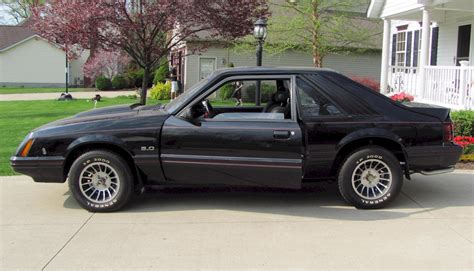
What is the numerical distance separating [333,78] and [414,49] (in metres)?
12.7

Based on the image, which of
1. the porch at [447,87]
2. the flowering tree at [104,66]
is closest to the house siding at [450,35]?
the porch at [447,87]

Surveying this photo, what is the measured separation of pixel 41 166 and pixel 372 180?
3.80 meters

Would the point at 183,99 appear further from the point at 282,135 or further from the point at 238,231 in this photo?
the point at 238,231

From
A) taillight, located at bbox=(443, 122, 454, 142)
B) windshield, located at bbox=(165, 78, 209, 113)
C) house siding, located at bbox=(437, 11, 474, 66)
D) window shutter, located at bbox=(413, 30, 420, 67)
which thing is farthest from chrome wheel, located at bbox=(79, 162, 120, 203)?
window shutter, located at bbox=(413, 30, 420, 67)

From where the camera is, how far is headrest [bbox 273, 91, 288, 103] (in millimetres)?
6273

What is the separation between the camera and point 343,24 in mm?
21234

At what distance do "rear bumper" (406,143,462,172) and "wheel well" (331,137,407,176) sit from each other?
11 cm

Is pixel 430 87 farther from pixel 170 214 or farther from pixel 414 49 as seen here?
pixel 170 214

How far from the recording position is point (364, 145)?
579cm

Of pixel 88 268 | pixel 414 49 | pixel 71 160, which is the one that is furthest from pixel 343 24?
pixel 88 268

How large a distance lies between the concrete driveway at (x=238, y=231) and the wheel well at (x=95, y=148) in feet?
1.65

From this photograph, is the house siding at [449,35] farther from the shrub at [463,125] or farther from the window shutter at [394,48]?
the shrub at [463,125]

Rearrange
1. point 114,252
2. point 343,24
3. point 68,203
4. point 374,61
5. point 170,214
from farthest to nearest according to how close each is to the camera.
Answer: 1. point 374,61
2. point 343,24
3. point 68,203
4. point 170,214
5. point 114,252

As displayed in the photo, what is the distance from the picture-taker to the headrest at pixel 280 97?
247 inches
